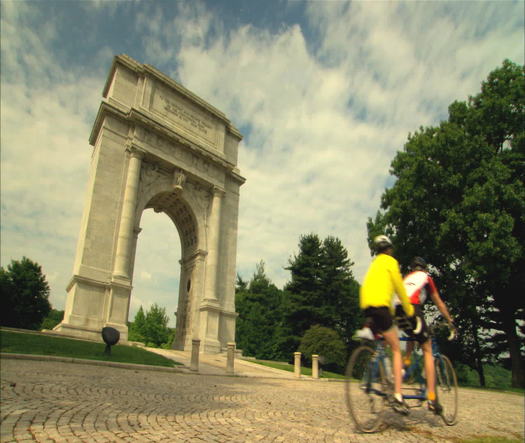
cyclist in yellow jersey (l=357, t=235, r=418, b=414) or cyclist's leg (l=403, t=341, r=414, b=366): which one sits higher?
cyclist in yellow jersey (l=357, t=235, r=418, b=414)

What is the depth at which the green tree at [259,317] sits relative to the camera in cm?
4791

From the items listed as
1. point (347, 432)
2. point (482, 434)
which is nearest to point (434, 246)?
point (482, 434)

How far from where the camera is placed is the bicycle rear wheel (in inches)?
178

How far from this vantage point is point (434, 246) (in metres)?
22.2

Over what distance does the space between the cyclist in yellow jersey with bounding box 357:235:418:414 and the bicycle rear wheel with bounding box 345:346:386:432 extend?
19 centimetres

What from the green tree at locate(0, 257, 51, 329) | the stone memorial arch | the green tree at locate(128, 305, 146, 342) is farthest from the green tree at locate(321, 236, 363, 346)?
the green tree at locate(0, 257, 51, 329)

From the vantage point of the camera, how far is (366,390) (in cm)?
460

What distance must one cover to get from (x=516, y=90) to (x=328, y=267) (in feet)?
87.1

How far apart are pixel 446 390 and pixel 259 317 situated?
45.6m

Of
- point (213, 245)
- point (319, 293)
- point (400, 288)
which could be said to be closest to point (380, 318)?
point (400, 288)

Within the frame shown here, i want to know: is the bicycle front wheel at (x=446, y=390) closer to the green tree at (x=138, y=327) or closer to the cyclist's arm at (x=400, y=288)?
the cyclist's arm at (x=400, y=288)

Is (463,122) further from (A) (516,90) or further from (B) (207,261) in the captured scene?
(B) (207,261)

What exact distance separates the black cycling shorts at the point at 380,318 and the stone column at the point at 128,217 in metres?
21.2

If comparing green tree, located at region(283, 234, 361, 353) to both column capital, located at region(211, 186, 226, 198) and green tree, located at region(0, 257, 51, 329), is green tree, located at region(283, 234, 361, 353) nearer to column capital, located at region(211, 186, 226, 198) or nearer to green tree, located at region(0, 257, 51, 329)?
column capital, located at region(211, 186, 226, 198)
